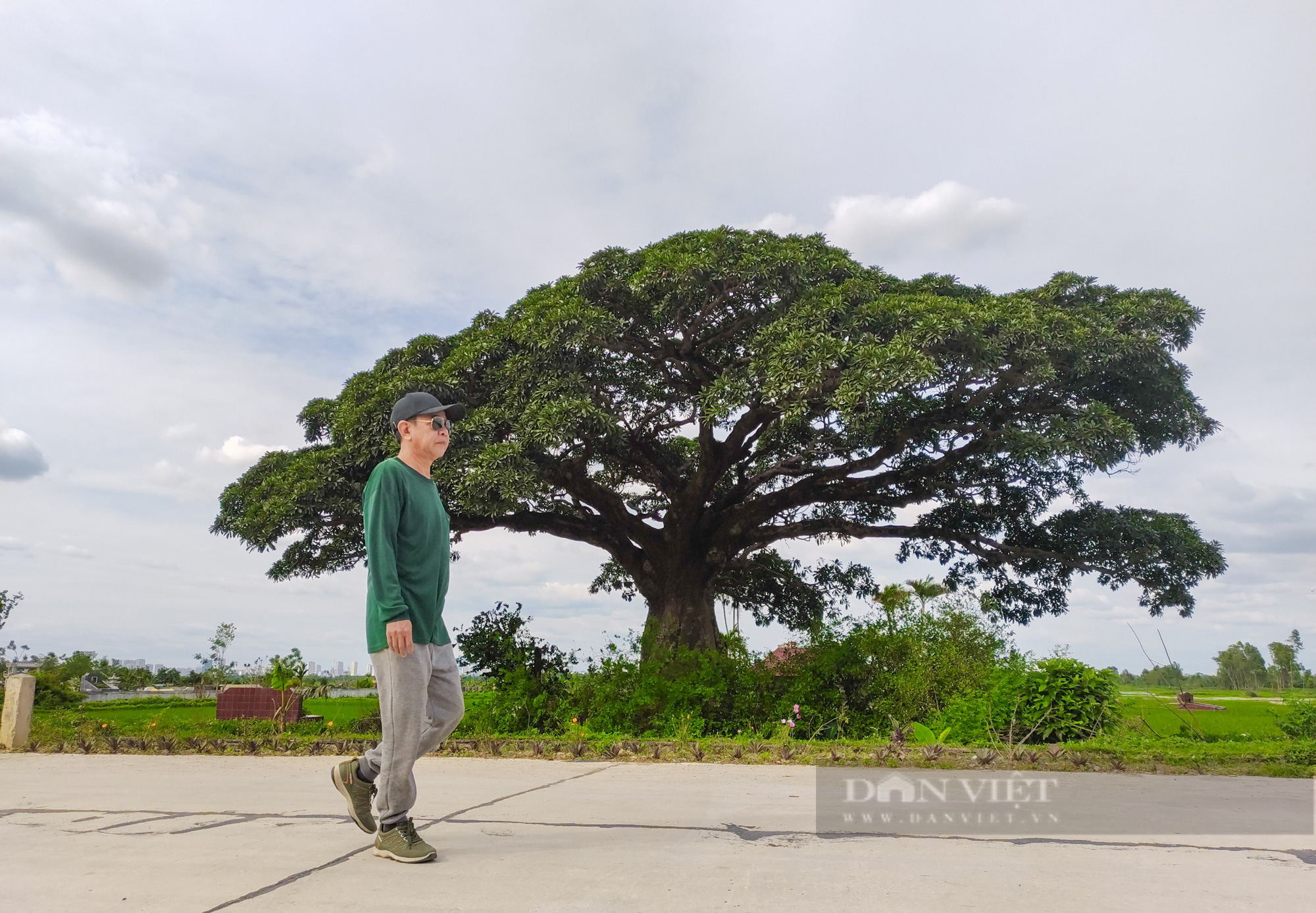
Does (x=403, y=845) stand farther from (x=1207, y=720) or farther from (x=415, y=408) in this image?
(x=1207, y=720)

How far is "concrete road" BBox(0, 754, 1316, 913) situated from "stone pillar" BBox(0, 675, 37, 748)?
480cm

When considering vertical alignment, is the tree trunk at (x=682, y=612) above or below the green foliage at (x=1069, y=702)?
above

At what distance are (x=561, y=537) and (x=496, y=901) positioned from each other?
10711 mm

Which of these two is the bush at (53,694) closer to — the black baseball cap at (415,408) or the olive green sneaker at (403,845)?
the olive green sneaker at (403,845)

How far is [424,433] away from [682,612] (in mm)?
9020

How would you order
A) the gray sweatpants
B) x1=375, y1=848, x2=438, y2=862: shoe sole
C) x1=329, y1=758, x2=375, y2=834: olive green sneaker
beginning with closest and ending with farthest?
1. x1=375, y1=848, x2=438, y2=862: shoe sole
2. the gray sweatpants
3. x1=329, y1=758, x2=375, y2=834: olive green sneaker

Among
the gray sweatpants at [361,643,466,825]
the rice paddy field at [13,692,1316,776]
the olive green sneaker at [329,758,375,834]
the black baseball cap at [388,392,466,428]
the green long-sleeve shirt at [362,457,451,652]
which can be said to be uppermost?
the black baseball cap at [388,392,466,428]

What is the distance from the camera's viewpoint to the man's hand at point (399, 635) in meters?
3.19

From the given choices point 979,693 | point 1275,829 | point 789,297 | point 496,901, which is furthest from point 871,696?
point 496,901

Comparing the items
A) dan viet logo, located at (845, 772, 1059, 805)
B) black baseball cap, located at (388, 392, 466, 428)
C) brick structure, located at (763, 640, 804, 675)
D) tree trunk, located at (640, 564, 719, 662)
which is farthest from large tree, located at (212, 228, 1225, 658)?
black baseball cap, located at (388, 392, 466, 428)

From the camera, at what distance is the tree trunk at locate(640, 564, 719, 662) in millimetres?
11977

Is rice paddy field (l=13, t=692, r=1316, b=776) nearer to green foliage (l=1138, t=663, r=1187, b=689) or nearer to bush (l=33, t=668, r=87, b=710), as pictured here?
green foliage (l=1138, t=663, r=1187, b=689)

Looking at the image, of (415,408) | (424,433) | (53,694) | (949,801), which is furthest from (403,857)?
(53,694)

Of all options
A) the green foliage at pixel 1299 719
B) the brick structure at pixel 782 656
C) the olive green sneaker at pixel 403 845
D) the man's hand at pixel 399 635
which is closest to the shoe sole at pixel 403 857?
the olive green sneaker at pixel 403 845
